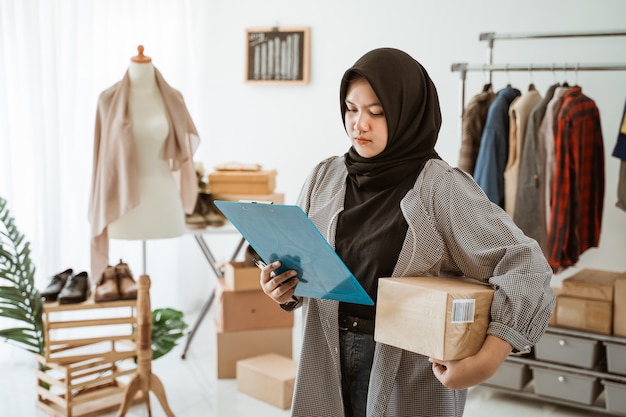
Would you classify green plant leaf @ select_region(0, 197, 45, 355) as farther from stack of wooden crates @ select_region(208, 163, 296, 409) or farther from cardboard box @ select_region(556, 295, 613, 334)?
cardboard box @ select_region(556, 295, 613, 334)

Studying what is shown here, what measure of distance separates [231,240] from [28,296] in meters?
2.09

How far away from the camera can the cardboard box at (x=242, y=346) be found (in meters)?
3.42

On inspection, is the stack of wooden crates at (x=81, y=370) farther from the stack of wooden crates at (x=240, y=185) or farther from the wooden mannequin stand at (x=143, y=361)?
the stack of wooden crates at (x=240, y=185)

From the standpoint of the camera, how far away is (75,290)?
288 centimetres

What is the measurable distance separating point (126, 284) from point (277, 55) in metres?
2.10

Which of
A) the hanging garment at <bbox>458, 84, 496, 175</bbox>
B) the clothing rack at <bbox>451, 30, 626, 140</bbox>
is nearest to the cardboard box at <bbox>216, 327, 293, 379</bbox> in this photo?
the hanging garment at <bbox>458, 84, 496, 175</bbox>

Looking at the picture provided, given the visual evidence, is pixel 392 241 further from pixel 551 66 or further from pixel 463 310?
pixel 551 66

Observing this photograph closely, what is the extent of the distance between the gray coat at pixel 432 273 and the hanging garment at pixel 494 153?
5.51 feet

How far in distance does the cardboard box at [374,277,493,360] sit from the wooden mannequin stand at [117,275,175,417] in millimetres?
1753

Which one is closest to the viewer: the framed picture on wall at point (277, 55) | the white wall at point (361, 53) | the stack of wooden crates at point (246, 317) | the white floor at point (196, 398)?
the white floor at point (196, 398)

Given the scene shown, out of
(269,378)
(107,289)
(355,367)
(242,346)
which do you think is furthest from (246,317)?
(355,367)

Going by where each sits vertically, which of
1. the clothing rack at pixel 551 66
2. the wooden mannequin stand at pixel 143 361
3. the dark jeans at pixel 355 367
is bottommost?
the wooden mannequin stand at pixel 143 361

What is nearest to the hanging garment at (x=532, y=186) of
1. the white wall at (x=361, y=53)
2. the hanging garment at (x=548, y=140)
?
the hanging garment at (x=548, y=140)

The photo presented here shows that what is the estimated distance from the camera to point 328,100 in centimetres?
440
